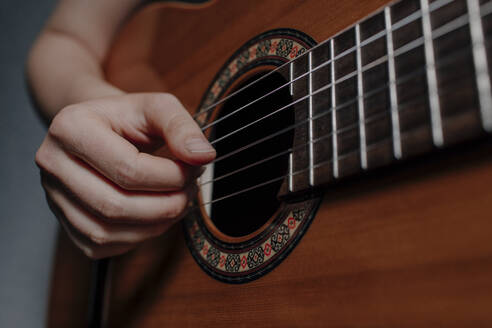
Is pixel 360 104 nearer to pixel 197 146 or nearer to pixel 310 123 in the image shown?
pixel 310 123

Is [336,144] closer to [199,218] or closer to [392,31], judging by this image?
[392,31]

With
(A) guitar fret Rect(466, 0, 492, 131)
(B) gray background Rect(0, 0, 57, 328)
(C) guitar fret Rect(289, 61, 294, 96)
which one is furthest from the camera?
(B) gray background Rect(0, 0, 57, 328)

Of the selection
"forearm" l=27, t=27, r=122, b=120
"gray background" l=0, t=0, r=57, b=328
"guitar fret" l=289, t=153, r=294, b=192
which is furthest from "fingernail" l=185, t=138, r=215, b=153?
"gray background" l=0, t=0, r=57, b=328

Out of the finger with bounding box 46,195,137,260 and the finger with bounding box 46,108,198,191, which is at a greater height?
the finger with bounding box 46,108,198,191

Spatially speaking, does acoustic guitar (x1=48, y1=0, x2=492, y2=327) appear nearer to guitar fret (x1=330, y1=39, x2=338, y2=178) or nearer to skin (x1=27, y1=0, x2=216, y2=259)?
guitar fret (x1=330, y1=39, x2=338, y2=178)

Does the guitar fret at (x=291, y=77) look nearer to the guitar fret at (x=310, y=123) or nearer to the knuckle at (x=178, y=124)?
the guitar fret at (x=310, y=123)

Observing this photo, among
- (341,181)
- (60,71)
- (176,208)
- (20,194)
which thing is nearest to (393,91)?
(341,181)

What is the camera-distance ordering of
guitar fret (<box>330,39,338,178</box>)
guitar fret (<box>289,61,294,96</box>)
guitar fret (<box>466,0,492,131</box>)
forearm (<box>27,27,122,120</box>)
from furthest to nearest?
forearm (<box>27,27,122,120</box>)
guitar fret (<box>289,61,294,96</box>)
guitar fret (<box>330,39,338,178</box>)
guitar fret (<box>466,0,492,131</box>)
